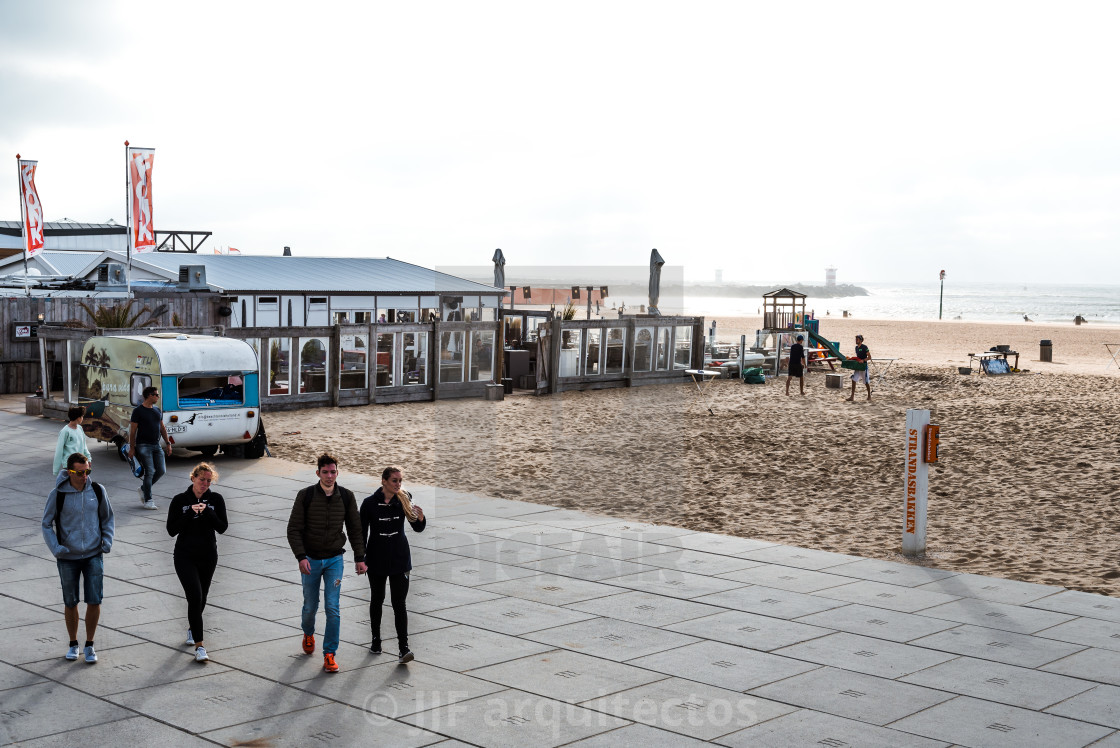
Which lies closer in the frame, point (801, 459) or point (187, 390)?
point (187, 390)

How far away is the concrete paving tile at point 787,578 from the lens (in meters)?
10.7

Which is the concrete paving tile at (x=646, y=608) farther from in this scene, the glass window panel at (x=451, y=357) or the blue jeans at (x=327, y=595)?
the glass window panel at (x=451, y=357)

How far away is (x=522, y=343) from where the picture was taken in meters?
32.1

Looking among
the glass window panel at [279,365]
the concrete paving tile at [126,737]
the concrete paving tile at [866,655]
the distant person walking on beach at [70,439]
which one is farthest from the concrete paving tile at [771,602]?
the glass window panel at [279,365]

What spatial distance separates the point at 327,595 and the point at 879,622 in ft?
15.6

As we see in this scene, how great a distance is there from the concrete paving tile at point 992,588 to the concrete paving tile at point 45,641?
7480 millimetres

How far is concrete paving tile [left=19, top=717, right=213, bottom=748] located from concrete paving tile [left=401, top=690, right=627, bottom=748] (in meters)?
1.39

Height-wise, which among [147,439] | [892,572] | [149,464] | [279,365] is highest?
[279,365]

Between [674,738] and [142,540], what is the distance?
771cm

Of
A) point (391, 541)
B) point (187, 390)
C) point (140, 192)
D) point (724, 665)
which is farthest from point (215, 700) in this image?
point (140, 192)

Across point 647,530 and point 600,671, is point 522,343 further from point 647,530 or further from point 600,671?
point 600,671

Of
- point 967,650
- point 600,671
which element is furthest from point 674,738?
point 967,650

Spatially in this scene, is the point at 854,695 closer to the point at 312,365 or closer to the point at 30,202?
the point at 312,365

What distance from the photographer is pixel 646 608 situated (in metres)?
9.80
